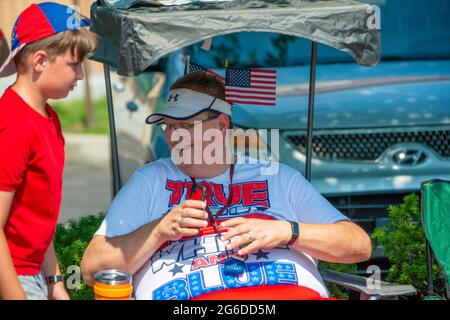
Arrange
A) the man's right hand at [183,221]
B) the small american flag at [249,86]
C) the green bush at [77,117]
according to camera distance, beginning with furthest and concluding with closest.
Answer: the green bush at [77,117] < the small american flag at [249,86] < the man's right hand at [183,221]

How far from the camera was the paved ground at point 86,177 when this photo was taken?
9766 mm

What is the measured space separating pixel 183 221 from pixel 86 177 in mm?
7388

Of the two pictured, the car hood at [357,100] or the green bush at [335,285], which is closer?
the green bush at [335,285]

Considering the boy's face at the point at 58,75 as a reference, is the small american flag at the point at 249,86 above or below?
below

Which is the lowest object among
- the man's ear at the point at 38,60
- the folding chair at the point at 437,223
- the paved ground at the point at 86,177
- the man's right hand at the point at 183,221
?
A: the paved ground at the point at 86,177

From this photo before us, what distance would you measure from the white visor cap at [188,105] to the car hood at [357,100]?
67.1 inches

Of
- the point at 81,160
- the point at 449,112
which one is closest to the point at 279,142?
the point at 449,112

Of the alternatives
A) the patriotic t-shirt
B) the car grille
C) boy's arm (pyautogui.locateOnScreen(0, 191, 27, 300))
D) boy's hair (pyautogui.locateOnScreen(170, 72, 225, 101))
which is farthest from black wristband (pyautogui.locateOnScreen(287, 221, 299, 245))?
the car grille

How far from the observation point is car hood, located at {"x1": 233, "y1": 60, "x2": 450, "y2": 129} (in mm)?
6328

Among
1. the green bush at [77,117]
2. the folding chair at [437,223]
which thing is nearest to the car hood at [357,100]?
the folding chair at [437,223]

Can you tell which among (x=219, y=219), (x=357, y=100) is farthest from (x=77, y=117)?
(x=219, y=219)

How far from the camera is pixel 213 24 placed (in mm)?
4023

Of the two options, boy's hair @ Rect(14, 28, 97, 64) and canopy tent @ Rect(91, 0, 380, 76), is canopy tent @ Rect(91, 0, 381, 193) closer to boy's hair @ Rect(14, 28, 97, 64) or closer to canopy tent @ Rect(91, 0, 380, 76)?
canopy tent @ Rect(91, 0, 380, 76)

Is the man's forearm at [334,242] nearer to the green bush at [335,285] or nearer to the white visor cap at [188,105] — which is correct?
the white visor cap at [188,105]
